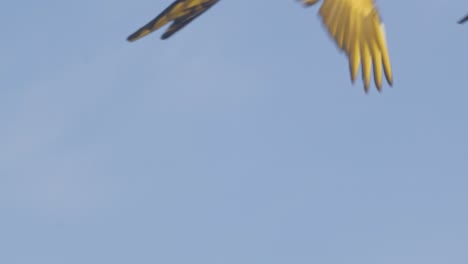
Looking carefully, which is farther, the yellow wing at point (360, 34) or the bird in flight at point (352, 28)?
the yellow wing at point (360, 34)

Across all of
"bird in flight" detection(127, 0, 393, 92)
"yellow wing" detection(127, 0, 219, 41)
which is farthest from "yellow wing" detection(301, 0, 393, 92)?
"yellow wing" detection(127, 0, 219, 41)

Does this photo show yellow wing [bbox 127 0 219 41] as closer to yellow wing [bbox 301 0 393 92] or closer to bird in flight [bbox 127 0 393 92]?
bird in flight [bbox 127 0 393 92]

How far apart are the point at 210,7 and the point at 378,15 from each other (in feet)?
6.94

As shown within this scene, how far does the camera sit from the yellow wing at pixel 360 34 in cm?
694

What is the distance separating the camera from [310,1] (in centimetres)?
617

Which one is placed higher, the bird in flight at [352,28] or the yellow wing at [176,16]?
the yellow wing at [176,16]

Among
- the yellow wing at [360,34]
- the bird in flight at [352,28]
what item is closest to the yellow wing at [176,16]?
the bird in flight at [352,28]

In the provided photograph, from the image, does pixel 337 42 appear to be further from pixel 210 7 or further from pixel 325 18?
pixel 210 7

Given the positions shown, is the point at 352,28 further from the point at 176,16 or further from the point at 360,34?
the point at 176,16

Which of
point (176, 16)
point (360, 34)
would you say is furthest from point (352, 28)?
point (176, 16)

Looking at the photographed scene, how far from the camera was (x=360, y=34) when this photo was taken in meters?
7.33

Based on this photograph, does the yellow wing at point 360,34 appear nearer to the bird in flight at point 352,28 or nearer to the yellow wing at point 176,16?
the bird in flight at point 352,28

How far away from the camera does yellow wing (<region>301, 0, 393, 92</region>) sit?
6941 millimetres

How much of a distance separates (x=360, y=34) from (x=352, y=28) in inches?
4.3
